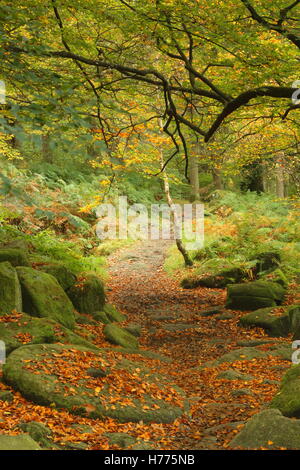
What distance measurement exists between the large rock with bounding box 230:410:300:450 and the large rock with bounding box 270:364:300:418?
0.25 meters

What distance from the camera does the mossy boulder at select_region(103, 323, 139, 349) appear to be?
319 inches

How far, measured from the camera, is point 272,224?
16.0 meters

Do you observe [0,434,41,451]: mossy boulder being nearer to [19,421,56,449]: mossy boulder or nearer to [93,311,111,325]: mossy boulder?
[19,421,56,449]: mossy boulder

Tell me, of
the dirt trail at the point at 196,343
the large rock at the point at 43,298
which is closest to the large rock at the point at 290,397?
the dirt trail at the point at 196,343

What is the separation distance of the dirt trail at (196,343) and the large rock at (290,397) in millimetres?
498

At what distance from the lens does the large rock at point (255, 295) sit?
10.7m

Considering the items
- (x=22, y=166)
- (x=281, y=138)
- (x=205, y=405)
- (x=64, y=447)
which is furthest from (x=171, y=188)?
(x=64, y=447)

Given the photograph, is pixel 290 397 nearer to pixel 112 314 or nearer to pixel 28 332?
pixel 28 332

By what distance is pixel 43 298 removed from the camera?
291 inches

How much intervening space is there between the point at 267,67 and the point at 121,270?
31.5 ft

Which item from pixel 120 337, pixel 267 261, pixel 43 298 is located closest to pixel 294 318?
pixel 120 337

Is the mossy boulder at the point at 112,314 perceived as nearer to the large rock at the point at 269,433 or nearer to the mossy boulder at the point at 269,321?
the mossy boulder at the point at 269,321

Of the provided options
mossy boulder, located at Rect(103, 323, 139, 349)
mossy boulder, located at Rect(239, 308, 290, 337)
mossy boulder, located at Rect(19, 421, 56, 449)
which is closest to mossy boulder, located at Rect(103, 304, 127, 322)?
mossy boulder, located at Rect(103, 323, 139, 349)

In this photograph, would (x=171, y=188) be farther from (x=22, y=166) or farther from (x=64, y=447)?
(x=64, y=447)
